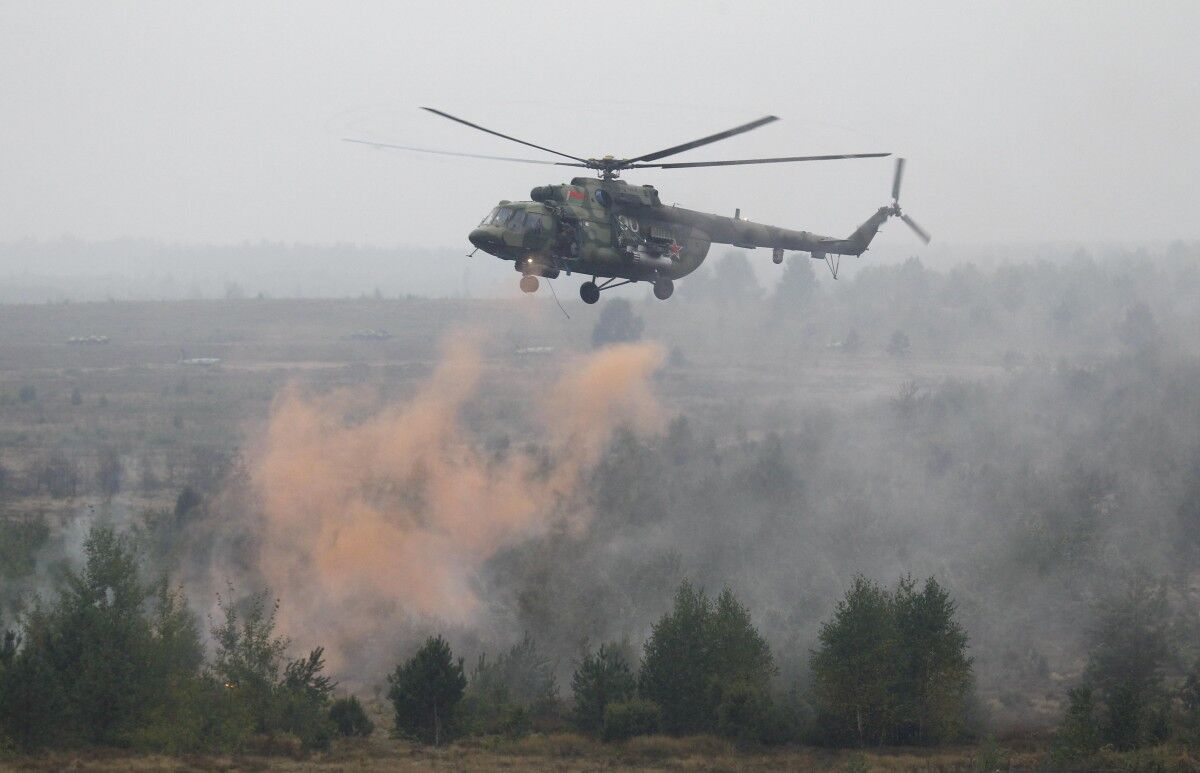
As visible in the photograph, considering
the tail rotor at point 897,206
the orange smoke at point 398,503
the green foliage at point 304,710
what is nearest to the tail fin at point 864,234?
the tail rotor at point 897,206

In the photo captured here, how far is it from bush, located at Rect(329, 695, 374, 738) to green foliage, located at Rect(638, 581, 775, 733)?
1329 cm

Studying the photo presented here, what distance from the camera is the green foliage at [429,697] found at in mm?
55688

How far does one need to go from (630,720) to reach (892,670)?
39.8 feet

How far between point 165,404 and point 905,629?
11452 centimetres

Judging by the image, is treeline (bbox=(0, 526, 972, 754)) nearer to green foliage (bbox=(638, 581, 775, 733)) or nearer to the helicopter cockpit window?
green foliage (bbox=(638, 581, 775, 733))

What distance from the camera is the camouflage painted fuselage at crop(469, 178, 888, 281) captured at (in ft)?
128

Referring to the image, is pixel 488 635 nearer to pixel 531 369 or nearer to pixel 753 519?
pixel 753 519

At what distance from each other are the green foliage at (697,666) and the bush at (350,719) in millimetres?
13295

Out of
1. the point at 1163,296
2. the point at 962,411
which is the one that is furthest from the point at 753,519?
the point at 1163,296

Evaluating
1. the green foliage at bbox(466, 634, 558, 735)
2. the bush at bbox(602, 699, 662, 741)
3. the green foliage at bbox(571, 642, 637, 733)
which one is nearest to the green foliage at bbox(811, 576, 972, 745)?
the bush at bbox(602, 699, 662, 741)

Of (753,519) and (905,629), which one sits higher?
(753,519)

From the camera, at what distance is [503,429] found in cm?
12225

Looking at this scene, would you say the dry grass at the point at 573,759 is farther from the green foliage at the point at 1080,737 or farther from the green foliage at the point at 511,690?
the green foliage at the point at 511,690

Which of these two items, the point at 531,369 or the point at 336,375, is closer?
the point at 531,369
